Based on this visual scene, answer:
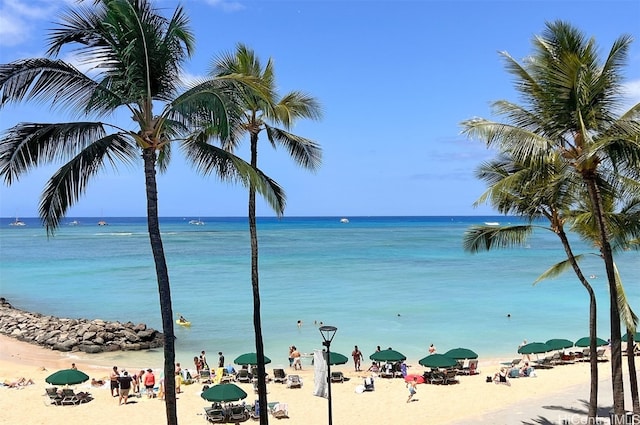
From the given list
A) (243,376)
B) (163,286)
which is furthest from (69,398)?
(163,286)

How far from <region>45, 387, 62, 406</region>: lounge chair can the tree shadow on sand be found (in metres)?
14.1

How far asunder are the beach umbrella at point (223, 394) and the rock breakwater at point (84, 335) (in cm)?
1257

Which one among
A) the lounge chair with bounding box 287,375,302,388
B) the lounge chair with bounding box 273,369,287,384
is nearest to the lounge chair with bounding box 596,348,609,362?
the lounge chair with bounding box 287,375,302,388

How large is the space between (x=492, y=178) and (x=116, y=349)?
2178 cm

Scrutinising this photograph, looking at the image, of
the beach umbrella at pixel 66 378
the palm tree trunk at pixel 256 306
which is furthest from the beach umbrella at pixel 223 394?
the beach umbrella at pixel 66 378

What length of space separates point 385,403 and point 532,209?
9.33 metres

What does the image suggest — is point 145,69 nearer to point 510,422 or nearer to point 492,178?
point 492,178

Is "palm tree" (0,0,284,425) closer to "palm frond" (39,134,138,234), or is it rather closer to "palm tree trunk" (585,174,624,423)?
"palm frond" (39,134,138,234)

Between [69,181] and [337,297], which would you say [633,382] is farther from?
[337,297]

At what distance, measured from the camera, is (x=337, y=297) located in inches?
1681

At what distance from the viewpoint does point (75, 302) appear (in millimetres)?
42312

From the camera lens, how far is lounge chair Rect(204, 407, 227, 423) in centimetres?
1688

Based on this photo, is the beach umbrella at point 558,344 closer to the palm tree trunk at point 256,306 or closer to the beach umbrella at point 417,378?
the beach umbrella at point 417,378

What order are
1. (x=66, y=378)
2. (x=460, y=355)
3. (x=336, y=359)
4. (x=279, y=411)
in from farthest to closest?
(x=460, y=355) < (x=336, y=359) < (x=66, y=378) < (x=279, y=411)
